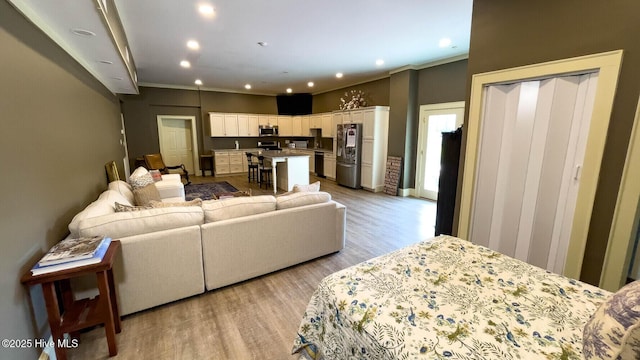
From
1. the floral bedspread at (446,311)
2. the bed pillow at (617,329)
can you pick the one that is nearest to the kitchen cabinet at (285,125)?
the floral bedspread at (446,311)

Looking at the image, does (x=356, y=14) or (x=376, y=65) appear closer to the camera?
(x=356, y=14)

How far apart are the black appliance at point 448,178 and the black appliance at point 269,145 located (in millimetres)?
6788

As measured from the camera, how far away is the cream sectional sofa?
2023mm

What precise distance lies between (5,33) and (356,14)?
2.95 m

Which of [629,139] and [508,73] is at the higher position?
[508,73]

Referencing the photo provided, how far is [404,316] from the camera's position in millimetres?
1107

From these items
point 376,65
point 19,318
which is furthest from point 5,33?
point 376,65

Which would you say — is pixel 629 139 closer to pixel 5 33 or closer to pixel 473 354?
pixel 473 354

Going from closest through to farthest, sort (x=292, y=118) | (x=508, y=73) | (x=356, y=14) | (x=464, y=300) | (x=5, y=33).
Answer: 1. (x=464, y=300)
2. (x=5, y=33)
3. (x=508, y=73)
4. (x=356, y=14)
5. (x=292, y=118)

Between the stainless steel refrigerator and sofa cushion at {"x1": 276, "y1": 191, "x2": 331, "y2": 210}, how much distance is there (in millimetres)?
3735

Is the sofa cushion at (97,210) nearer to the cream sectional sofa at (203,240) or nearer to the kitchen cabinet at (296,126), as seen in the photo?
the cream sectional sofa at (203,240)

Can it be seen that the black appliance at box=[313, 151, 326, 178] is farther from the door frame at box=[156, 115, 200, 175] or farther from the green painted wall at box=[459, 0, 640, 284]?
the green painted wall at box=[459, 0, 640, 284]

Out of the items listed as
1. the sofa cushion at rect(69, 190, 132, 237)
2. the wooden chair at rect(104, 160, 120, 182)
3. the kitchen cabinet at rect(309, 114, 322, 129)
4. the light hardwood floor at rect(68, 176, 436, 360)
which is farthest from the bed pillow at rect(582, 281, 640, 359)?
the kitchen cabinet at rect(309, 114, 322, 129)

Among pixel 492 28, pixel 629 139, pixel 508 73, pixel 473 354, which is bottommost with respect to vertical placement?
pixel 473 354
